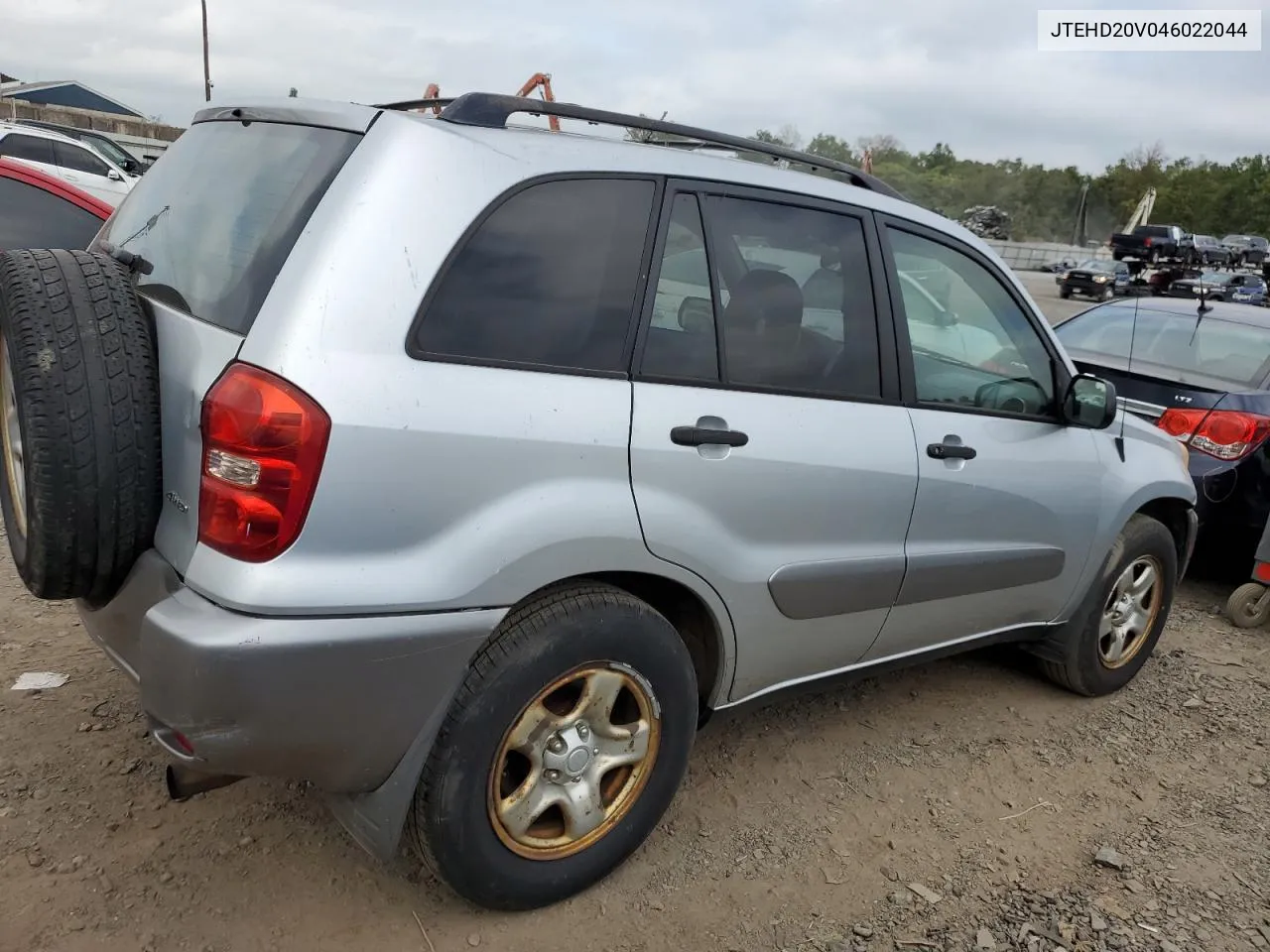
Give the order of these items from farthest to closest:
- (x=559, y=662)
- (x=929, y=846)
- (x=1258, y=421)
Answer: (x=1258, y=421) → (x=929, y=846) → (x=559, y=662)

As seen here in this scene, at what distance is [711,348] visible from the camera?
2.47m

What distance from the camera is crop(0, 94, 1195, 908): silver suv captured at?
1902 millimetres

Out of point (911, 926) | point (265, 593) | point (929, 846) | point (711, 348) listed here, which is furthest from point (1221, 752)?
point (265, 593)

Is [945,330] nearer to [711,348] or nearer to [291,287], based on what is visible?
[711,348]

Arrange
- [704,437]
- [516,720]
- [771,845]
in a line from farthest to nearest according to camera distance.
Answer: [771,845], [704,437], [516,720]

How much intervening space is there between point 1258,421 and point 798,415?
373cm

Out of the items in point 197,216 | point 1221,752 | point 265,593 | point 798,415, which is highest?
point 197,216

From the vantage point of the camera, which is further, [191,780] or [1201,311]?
[1201,311]

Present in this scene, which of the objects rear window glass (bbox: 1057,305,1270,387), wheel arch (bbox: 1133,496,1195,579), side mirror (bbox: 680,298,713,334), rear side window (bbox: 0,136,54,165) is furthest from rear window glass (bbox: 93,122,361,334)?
rear side window (bbox: 0,136,54,165)

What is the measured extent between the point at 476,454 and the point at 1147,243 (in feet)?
122

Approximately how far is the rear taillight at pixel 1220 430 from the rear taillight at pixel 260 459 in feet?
15.9

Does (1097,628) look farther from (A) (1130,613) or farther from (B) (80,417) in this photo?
(B) (80,417)

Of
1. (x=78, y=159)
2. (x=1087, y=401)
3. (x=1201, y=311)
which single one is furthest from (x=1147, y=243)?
(x=1087, y=401)

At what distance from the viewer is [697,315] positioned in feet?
8.13
